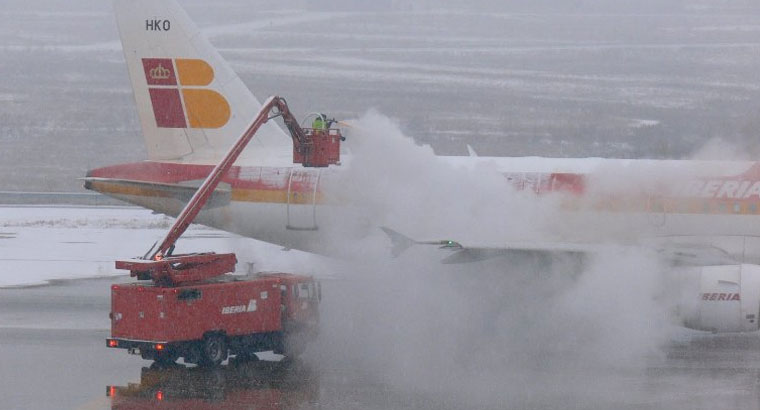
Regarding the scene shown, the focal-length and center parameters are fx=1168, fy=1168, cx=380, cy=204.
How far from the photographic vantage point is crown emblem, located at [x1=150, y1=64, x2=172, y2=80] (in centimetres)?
3009

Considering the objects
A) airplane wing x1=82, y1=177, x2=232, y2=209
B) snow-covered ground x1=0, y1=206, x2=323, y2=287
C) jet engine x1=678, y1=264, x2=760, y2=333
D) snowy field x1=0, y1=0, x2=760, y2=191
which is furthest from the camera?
snowy field x1=0, y1=0, x2=760, y2=191

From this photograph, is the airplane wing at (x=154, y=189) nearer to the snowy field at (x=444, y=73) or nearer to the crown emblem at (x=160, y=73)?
the crown emblem at (x=160, y=73)

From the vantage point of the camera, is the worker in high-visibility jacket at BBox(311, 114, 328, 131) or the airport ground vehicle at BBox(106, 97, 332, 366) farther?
the worker in high-visibility jacket at BBox(311, 114, 328, 131)

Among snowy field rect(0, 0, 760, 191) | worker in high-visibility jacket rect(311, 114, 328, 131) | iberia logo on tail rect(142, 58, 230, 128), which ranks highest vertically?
snowy field rect(0, 0, 760, 191)

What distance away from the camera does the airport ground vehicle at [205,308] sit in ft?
67.4

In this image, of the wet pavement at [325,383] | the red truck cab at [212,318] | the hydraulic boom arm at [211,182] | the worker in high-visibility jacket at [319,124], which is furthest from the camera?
the worker in high-visibility jacket at [319,124]

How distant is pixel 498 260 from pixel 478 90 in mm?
58206

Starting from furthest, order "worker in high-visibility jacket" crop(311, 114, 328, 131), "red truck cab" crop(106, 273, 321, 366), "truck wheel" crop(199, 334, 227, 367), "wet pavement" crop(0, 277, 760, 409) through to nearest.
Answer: "worker in high-visibility jacket" crop(311, 114, 328, 131) < "truck wheel" crop(199, 334, 227, 367) < "red truck cab" crop(106, 273, 321, 366) < "wet pavement" crop(0, 277, 760, 409)

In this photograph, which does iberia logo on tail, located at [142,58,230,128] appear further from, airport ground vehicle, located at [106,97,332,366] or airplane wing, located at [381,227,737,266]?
airplane wing, located at [381,227,737,266]

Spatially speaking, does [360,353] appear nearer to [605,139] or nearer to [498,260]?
[498,260]

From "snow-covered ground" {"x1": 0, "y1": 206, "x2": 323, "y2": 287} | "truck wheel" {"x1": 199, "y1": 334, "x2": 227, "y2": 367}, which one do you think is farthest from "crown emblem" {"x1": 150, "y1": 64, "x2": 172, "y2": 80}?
"truck wheel" {"x1": 199, "y1": 334, "x2": 227, "y2": 367}

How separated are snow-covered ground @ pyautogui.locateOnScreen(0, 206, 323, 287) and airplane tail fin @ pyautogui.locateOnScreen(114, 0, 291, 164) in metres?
3.47

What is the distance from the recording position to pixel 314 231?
27875 millimetres

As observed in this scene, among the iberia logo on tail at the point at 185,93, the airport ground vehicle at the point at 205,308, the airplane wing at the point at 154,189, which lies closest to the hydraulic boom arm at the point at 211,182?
the airport ground vehicle at the point at 205,308
